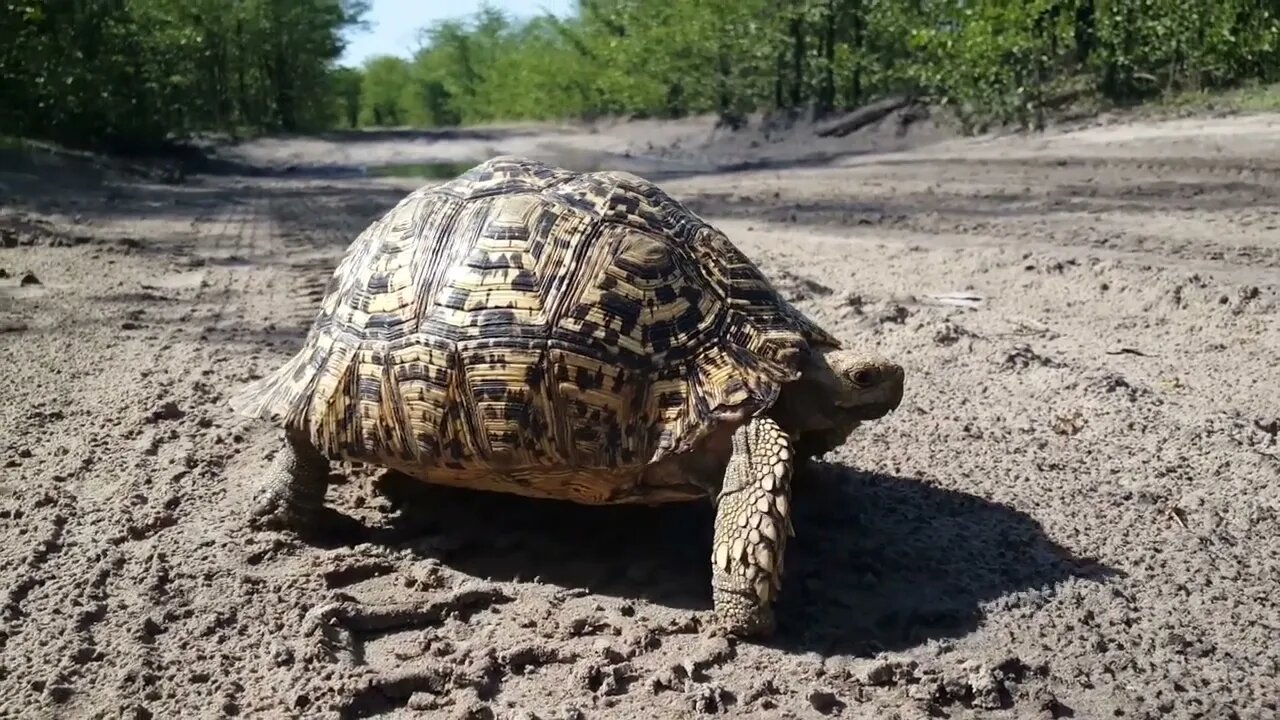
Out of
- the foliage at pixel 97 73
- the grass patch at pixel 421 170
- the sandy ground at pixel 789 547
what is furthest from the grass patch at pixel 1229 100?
the foliage at pixel 97 73

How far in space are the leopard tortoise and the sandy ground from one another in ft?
0.91

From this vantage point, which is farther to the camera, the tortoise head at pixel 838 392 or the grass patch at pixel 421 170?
the grass patch at pixel 421 170

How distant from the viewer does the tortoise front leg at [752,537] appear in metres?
2.83

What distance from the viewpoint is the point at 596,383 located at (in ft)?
10.1

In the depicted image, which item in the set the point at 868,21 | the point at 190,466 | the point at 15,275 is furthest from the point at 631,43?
the point at 190,466

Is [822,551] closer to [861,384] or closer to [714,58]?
[861,384]

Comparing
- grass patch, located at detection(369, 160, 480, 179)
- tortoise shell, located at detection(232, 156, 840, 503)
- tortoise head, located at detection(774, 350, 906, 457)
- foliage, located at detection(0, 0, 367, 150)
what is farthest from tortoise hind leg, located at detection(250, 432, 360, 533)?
foliage, located at detection(0, 0, 367, 150)

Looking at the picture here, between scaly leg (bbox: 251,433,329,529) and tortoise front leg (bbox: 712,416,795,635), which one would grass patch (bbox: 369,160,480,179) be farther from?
tortoise front leg (bbox: 712,416,795,635)

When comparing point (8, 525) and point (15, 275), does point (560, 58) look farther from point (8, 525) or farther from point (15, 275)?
point (8, 525)

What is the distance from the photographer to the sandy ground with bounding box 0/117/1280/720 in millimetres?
2721

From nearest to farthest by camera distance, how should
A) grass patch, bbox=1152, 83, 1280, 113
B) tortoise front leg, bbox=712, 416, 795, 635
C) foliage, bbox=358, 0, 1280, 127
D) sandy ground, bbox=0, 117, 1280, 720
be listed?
sandy ground, bbox=0, 117, 1280, 720 → tortoise front leg, bbox=712, 416, 795, 635 → grass patch, bbox=1152, 83, 1280, 113 → foliage, bbox=358, 0, 1280, 127

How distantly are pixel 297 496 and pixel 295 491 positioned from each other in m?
0.02

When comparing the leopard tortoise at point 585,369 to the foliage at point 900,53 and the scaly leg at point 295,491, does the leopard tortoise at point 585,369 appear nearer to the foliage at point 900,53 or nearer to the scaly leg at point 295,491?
the scaly leg at point 295,491

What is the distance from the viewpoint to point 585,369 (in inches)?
122
